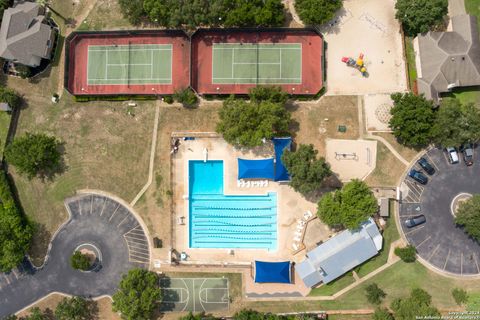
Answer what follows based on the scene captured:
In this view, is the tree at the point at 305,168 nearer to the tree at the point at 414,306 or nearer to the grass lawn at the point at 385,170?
the grass lawn at the point at 385,170

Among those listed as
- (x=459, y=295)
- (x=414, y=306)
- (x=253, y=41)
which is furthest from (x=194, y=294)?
(x=253, y=41)

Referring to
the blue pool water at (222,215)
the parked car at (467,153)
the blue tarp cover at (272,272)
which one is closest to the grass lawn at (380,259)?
the blue tarp cover at (272,272)

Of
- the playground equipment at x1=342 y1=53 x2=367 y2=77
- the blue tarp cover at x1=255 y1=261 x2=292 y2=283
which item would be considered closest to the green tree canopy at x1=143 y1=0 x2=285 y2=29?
the playground equipment at x1=342 y1=53 x2=367 y2=77

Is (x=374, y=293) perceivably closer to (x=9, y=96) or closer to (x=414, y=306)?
(x=414, y=306)

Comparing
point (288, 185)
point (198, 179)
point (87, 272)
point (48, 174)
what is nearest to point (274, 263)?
point (288, 185)

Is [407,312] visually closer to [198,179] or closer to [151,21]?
[198,179]
